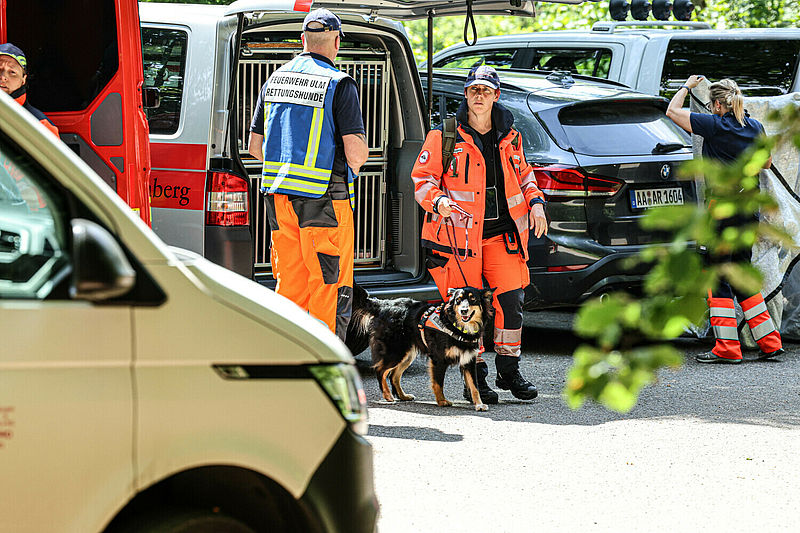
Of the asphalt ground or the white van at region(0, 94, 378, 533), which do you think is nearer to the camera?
the white van at region(0, 94, 378, 533)

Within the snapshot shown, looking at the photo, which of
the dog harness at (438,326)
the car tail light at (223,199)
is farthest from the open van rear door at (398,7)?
the dog harness at (438,326)

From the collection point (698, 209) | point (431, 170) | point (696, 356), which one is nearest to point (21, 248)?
point (698, 209)

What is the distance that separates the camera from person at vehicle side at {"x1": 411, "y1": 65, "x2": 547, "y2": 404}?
6707 millimetres

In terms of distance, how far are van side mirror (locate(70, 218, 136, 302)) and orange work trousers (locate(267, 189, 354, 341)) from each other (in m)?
3.45

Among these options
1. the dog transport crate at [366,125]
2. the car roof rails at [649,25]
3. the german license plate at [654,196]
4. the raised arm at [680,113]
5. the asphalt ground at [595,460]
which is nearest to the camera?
the asphalt ground at [595,460]

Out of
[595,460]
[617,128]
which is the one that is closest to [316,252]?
[595,460]

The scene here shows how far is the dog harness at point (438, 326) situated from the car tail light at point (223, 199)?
1.19m

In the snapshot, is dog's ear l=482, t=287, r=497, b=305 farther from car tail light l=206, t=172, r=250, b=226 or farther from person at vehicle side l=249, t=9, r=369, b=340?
car tail light l=206, t=172, r=250, b=226

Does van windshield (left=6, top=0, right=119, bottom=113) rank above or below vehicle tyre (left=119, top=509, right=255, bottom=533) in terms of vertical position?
above

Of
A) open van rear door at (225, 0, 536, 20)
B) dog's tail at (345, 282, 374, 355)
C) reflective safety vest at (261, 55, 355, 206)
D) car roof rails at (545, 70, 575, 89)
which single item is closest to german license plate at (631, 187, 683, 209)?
car roof rails at (545, 70, 575, 89)

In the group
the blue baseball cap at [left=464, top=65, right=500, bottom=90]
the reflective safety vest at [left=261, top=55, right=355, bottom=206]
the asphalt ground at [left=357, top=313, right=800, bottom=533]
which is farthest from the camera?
the blue baseball cap at [left=464, top=65, right=500, bottom=90]

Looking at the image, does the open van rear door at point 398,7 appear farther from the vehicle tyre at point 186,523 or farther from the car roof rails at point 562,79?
the vehicle tyre at point 186,523

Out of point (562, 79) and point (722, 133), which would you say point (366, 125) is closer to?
point (562, 79)

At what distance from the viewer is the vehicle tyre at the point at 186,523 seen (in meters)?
2.78
